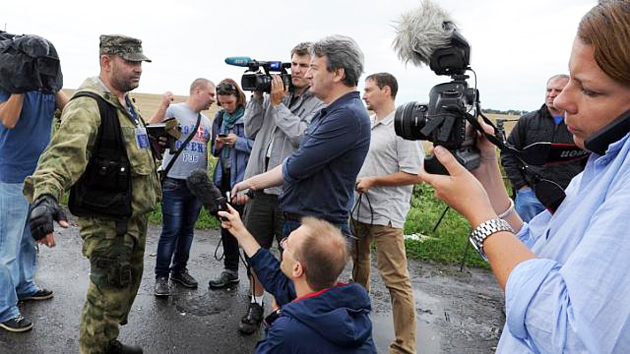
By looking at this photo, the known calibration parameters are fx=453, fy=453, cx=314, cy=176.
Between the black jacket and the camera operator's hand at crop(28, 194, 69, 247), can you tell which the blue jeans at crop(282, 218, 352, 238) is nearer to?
the camera operator's hand at crop(28, 194, 69, 247)

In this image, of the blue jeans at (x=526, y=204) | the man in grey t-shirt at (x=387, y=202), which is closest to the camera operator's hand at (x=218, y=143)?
the man in grey t-shirt at (x=387, y=202)

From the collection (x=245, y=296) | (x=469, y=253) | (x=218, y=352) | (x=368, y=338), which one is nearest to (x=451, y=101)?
(x=368, y=338)

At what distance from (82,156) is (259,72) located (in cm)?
156

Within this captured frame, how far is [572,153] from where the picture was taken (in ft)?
4.89

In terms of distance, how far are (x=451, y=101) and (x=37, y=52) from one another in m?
3.11

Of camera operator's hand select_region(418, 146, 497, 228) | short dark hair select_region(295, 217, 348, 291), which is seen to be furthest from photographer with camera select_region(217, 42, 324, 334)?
camera operator's hand select_region(418, 146, 497, 228)

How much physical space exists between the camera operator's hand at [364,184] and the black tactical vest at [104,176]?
71.9 inches

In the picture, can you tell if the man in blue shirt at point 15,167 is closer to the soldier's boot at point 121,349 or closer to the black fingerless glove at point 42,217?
the soldier's boot at point 121,349

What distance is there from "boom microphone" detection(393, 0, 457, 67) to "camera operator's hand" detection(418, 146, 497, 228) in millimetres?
458

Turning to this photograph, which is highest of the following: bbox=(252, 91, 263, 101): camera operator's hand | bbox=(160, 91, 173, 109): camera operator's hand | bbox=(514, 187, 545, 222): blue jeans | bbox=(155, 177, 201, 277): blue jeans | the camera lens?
the camera lens

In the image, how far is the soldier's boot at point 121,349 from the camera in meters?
3.23

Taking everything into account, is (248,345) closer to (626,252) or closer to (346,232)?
(346,232)

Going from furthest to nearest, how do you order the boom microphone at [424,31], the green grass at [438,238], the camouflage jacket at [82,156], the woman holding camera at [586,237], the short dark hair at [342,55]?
1. the green grass at [438,238]
2. the short dark hair at [342,55]
3. the camouflage jacket at [82,156]
4. the boom microphone at [424,31]
5. the woman holding camera at [586,237]

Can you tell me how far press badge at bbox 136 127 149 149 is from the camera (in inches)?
123
